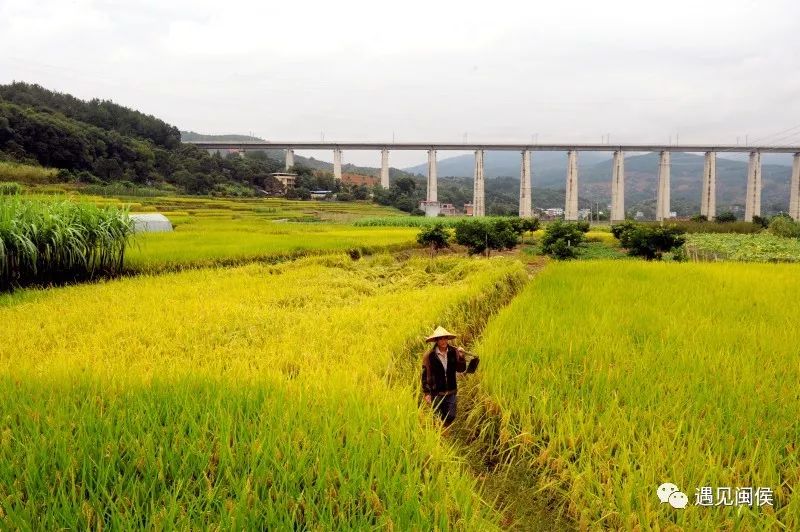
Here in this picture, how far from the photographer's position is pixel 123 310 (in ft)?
18.7

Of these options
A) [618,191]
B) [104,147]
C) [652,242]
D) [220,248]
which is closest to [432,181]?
[618,191]

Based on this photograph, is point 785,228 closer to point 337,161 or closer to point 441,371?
point 441,371

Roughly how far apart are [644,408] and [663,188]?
5545 cm

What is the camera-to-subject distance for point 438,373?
3158mm

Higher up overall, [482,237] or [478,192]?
[478,192]

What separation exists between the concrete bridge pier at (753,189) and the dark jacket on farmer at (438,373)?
2382 inches

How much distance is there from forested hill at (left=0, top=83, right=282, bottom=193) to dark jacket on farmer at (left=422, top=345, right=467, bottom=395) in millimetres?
37722

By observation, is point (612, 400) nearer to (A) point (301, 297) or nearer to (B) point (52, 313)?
(A) point (301, 297)

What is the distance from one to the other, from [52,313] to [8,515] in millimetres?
4696

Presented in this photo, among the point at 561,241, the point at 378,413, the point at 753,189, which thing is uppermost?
the point at 753,189

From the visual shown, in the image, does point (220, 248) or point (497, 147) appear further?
point (497, 147)

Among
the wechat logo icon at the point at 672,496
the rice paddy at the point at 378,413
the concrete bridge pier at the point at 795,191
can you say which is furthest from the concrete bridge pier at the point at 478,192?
the wechat logo icon at the point at 672,496

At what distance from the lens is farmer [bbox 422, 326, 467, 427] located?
124 inches

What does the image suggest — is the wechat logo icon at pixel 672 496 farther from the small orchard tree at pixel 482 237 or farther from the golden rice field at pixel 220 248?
the small orchard tree at pixel 482 237
